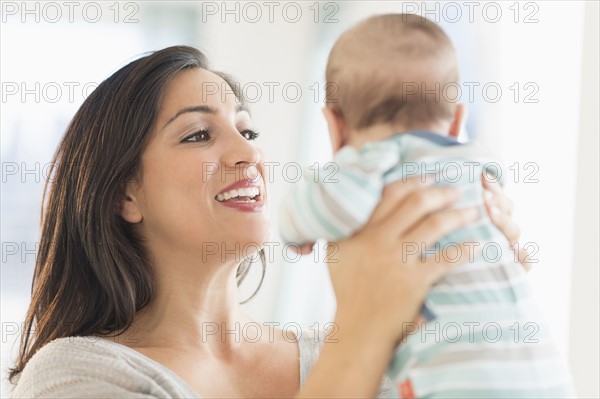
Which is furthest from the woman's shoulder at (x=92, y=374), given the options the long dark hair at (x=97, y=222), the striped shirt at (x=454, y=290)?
the striped shirt at (x=454, y=290)

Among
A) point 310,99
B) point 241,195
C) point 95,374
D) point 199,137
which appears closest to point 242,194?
point 241,195

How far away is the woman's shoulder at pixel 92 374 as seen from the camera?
117 centimetres

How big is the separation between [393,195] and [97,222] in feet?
2.52

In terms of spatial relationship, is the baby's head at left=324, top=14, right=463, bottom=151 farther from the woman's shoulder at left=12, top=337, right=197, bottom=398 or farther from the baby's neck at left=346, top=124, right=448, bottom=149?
the woman's shoulder at left=12, top=337, right=197, bottom=398

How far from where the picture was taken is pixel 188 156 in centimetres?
148

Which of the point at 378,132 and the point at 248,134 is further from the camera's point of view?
the point at 248,134

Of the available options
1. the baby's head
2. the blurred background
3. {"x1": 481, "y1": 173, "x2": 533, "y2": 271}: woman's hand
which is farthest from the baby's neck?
the blurred background

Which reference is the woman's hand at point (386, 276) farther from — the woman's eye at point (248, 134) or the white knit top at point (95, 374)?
the woman's eye at point (248, 134)

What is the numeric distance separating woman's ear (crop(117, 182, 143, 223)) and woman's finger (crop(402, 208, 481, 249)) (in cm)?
76

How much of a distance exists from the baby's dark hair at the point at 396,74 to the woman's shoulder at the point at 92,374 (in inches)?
21.3

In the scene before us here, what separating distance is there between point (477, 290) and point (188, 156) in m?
0.72

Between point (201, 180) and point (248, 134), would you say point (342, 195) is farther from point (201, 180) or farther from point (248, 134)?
point (248, 134)

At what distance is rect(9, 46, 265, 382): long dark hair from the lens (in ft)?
4.91

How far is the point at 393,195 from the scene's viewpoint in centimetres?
96
